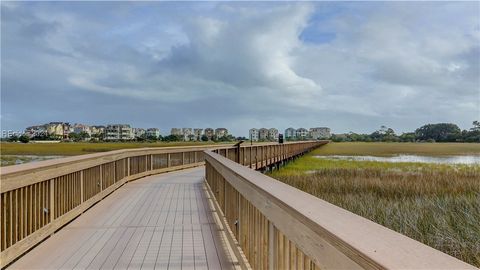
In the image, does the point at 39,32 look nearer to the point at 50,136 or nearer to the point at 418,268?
the point at 418,268

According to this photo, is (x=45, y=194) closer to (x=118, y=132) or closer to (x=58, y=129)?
(x=58, y=129)

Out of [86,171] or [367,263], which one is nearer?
[367,263]

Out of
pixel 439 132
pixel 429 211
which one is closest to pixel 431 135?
pixel 439 132

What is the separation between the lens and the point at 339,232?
1.52m

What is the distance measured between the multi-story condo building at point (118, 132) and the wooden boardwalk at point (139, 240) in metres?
155

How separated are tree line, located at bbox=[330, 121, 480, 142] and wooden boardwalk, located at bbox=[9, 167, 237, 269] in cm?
12496

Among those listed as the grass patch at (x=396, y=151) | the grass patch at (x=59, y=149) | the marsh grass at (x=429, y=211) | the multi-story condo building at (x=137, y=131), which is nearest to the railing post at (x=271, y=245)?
the marsh grass at (x=429, y=211)

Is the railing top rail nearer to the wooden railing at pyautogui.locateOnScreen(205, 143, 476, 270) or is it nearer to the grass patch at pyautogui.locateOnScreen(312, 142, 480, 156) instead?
the wooden railing at pyautogui.locateOnScreen(205, 143, 476, 270)

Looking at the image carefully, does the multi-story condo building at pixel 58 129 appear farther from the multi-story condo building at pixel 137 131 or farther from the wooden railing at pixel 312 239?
the wooden railing at pixel 312 239

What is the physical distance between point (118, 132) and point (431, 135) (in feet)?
381

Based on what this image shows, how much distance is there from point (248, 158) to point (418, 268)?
1744 centimetres

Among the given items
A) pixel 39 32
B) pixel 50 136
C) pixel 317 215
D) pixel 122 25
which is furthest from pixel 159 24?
pixel 50 136

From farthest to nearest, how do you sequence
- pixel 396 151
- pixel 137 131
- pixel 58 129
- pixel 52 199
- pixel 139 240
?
pixel 137 131
pixel 58 129
pixel 396 151
pixel 52 199
pixel 139 240

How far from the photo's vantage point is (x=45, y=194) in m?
5.45
